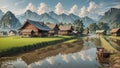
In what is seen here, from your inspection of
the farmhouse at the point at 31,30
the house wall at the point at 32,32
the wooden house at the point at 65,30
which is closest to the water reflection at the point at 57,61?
the farmhouse at the point at 31,30

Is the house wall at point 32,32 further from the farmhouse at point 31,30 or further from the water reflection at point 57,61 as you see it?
the water reflection at point 57,61

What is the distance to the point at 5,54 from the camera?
32.0 metres

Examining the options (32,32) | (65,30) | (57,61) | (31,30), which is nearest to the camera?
(57,61)

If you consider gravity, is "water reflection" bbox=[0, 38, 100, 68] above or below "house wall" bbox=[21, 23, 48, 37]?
below

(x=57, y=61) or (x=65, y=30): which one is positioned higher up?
(x=65, y=30)

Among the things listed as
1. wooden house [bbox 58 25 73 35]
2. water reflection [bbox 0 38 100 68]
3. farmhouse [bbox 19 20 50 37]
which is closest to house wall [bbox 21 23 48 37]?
farmhouse [bbox 19 20 50 37]

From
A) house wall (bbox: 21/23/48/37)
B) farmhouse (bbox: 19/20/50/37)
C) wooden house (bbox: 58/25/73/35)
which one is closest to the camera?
farmhouse (bbox: 19/20/50/37)

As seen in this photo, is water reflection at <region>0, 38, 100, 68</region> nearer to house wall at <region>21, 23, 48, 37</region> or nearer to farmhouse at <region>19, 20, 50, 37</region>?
farmhouse at <region>19, 20, 50, 37</region>

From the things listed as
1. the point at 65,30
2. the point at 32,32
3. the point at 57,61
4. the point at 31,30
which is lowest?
the point at 57,61

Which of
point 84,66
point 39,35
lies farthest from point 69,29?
point 84,66

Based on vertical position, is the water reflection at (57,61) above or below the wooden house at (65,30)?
below

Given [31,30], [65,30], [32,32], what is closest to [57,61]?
[31,30]

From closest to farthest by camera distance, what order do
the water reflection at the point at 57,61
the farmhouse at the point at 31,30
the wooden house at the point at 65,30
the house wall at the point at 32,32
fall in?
the water reflection at the point at 57,61 → the farmhouse at the point at 31,30 → the house wall at the point at 32,32 → the wooden house at the point at 65,30

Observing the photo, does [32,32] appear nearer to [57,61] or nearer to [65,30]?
[65,30]
